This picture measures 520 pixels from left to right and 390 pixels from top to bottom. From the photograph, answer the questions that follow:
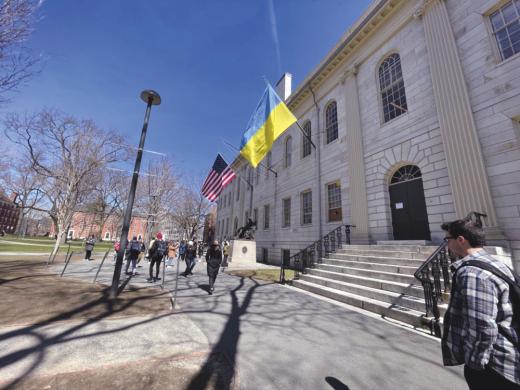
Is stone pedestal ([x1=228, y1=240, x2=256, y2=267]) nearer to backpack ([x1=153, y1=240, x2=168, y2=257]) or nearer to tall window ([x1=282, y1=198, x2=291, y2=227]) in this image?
tall window ([x1=282, y1=198, x2=291, y2=227])

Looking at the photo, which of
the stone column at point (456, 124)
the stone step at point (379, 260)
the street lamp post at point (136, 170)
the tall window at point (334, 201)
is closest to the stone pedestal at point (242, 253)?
the tall window at point (334, 201)

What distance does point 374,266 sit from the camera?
26.2 feet

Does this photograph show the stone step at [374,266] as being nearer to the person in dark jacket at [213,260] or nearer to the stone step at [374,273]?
the stone step at [374,273]

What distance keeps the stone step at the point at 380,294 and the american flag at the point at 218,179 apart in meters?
11.9

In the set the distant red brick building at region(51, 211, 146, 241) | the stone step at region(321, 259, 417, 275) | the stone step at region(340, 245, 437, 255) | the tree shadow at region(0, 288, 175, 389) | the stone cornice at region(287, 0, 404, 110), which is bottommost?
the tree shadow at region(0, 288, 175, 389)

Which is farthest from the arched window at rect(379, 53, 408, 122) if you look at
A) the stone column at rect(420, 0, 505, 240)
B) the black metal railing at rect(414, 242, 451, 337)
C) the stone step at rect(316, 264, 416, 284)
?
the black metal railing at rect(414, 242, 451, 337)

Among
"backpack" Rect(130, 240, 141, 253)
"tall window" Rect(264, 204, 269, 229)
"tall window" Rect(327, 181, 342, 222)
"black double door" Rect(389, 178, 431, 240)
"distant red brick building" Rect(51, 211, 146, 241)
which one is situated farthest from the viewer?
"distant red brick building" Rect(51, 211, 146, 241)

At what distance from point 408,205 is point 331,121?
25.3 ft

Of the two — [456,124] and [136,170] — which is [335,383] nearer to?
[136,170]

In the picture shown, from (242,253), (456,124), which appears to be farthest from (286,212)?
(456,124)

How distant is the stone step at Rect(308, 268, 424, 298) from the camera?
6050 mm

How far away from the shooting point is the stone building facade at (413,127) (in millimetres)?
7352

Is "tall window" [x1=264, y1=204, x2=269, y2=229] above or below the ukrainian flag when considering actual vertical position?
below

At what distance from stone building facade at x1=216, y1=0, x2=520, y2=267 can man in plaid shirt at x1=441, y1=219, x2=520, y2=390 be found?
7.44m
